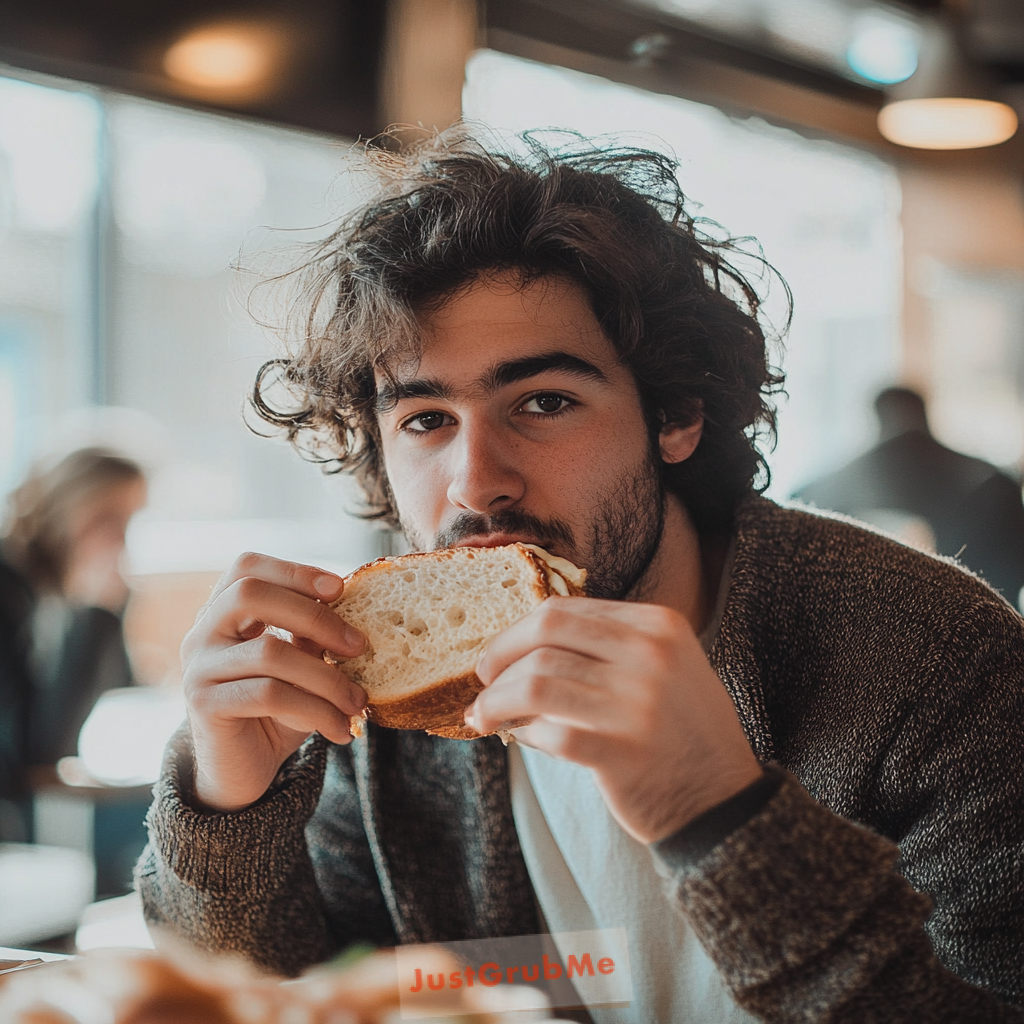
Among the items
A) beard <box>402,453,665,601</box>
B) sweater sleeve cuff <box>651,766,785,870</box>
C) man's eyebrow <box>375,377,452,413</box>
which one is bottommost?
sweater sleeve cuff <box>651,766,785,870</box>

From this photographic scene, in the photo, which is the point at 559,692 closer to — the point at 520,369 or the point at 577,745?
the point at 577,745

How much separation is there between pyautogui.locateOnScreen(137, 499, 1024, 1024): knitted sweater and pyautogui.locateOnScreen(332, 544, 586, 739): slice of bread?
0.25m

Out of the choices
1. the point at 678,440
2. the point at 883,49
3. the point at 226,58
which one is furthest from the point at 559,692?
the point at 883,49

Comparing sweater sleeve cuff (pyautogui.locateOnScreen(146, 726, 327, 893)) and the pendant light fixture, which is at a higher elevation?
the pendant light fixture

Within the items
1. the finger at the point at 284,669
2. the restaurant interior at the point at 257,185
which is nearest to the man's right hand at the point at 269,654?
the finger at the point at 284,669

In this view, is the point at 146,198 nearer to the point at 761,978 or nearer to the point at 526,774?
the point at 526,774

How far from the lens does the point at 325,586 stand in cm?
106

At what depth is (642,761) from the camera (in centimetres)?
79

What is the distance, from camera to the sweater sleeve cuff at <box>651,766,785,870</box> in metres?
0.79

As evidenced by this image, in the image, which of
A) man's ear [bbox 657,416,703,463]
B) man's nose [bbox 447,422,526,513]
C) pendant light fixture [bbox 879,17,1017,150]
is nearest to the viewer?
man's nose [bbox 447,422,526,513]

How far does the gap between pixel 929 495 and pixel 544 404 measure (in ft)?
10.7

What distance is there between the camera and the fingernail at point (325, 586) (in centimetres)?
106

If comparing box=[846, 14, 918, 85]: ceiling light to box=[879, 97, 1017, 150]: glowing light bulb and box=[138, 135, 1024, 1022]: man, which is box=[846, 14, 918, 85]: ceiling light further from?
box=[138, 135, 1024, 1022]: man

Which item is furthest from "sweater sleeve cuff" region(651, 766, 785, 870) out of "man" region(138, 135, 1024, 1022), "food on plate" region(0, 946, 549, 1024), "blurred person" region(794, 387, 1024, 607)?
"blurred person" region(794, 387, 1024, 607)
